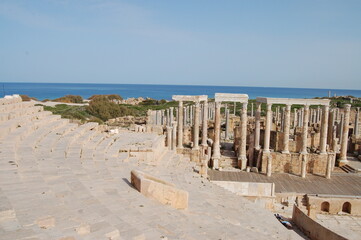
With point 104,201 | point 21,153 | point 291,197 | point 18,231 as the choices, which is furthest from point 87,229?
point 291,197

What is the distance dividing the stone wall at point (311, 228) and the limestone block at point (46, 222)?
8.85 meters

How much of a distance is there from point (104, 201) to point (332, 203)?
40.6ft

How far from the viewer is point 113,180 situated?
367 inches

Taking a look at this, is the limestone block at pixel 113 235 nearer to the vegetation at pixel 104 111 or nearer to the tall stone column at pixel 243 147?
the tall stone column at pixel 243 147

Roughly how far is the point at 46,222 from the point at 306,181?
1752cm

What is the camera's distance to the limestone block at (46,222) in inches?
195

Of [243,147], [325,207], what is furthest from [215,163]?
[325,207]

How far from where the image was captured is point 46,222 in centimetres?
502

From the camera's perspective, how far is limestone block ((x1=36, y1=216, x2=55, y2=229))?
16.3 ft

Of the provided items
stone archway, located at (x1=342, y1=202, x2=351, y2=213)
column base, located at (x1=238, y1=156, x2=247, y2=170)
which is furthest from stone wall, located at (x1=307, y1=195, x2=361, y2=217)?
column base, located at (x1=238, y1=156, x2=247, y2=170)

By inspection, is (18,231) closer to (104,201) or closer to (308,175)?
(104,201)

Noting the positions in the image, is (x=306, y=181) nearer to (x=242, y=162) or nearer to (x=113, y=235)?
(x=242, y=162)

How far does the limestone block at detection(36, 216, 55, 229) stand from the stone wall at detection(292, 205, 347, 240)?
29.0 feet

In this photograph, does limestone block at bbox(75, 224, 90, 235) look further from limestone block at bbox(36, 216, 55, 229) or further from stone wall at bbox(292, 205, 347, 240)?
stone wall at bbox(292, 205, 347, 240)
